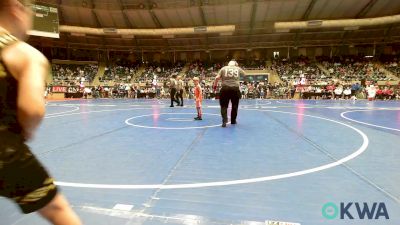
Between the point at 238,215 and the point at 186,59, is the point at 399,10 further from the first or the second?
the point at 238,215

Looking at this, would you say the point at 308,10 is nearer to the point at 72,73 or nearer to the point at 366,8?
the point at 366,8

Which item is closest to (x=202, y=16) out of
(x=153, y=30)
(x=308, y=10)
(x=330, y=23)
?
(x=153, y=30)

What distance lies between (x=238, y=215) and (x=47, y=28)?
2616 centimetres

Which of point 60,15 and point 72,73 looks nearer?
A: point 60,15

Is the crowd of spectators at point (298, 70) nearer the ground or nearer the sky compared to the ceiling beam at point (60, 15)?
nearer the ground

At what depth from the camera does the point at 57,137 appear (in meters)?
6.21

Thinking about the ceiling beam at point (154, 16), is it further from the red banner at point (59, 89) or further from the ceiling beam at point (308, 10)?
the ceiling beam at point (308, 10)

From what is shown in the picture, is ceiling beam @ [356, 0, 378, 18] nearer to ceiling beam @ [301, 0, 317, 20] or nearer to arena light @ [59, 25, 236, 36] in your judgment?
ceiling beam @ [301, 0, 317, 20]

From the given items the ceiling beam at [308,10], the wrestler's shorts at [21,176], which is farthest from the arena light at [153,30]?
the wrestler's shorts at [21,176]

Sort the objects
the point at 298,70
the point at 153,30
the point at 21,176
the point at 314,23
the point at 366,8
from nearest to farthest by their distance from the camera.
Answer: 1. the point at 21,176
2. the point at 366,8
3. the point at 314,23
4. the point at 153,30
5. the point at 298,70

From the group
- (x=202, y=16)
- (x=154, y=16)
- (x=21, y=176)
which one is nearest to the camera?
(x=21, y=176)

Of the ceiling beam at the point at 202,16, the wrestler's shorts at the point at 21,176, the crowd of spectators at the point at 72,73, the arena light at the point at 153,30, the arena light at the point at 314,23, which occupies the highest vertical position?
the ceiling beam at the point at 202,16

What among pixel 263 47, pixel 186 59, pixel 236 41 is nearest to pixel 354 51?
pixel 263 47

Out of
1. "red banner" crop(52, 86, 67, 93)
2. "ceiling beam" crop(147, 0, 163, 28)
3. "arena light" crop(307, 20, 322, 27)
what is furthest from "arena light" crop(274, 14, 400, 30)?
"red banner" crop(52, 86, 67, 93)
